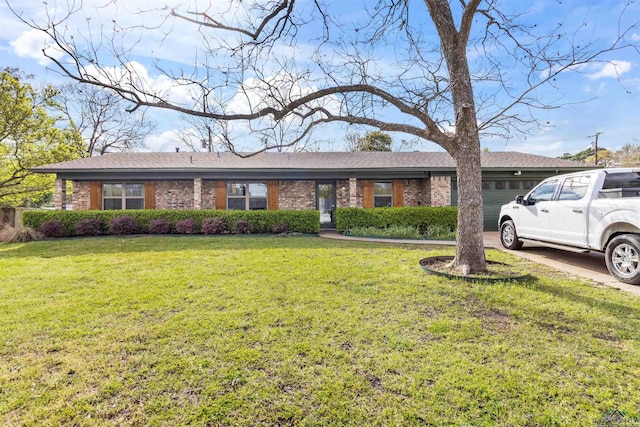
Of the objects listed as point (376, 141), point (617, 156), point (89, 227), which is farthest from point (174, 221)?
point (617, 156)

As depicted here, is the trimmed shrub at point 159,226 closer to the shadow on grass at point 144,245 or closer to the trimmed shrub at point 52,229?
the shadow on grass at point 144,245

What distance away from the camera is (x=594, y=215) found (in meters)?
5.24

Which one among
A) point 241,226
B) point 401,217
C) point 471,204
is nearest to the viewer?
point 471,204

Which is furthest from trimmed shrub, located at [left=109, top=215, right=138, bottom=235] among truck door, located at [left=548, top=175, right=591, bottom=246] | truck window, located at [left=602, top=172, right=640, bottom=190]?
truck window, located at [left=602, top=172, right=640, bottom=190]

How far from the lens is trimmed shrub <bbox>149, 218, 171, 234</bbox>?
11.3m

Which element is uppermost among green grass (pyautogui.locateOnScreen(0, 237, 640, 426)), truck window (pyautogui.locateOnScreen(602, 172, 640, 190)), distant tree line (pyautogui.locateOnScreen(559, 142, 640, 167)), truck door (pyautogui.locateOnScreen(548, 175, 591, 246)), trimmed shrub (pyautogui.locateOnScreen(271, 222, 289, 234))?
distant tree line (pyautogui.locateOnScreen(559, 142, 640, 167))

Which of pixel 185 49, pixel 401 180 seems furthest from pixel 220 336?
pixel 401 180

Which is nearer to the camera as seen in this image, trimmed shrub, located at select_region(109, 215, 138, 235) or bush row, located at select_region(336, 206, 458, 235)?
trimmed shrub, located at select_region(109, 215, 138, 235)

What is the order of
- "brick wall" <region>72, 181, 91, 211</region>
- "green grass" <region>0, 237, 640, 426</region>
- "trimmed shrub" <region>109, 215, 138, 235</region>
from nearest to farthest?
"green grass" <region>0, 237, 640, 426</region> < "trimmed shrub" <region>109, 215, 138, 235</region> < "brick wall" <region>72, 181, 91, 211</region>

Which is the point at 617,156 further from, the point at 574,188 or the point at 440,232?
the point at 574,188

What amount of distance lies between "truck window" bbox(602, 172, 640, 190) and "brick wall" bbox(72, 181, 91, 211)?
16.8m

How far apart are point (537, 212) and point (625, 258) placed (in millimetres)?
1980

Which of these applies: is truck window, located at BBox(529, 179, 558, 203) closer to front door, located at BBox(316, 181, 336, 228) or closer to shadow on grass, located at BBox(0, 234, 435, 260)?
shadow on grass, located at BBox(0, 234, 435, 260)

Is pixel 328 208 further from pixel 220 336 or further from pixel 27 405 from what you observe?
pixel 27 405
